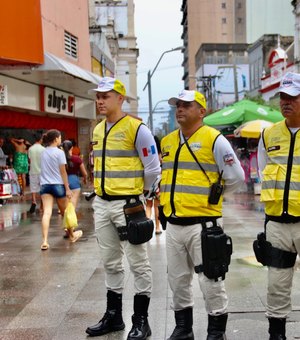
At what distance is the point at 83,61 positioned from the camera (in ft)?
61.2

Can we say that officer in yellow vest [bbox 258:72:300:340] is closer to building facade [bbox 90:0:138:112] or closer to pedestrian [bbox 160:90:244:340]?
pedestrian [bbox 160:90:244:340]

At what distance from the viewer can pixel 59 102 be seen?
16.8m

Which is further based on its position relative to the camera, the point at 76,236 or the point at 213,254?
the point at 76,236

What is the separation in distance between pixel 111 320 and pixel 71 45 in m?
14.6

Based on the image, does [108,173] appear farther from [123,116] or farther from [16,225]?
[16,225]

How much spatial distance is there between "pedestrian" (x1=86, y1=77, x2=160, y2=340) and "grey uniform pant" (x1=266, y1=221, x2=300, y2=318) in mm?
1008

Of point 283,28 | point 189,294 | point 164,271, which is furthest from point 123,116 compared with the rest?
point 283,28

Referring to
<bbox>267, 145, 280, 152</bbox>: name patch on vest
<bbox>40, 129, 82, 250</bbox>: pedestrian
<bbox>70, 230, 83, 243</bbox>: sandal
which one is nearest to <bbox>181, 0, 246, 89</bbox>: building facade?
<bbox>70, 230, 83, 243</bbox>: sandal

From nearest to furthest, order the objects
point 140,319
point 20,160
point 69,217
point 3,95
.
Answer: point 140,319 < point 69,217 < point 3,95 < point 20,160

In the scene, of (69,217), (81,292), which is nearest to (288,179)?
(81,292)

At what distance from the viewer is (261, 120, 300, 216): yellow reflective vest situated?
338 cm

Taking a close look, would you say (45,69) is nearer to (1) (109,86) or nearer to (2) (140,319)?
(1) (109,86)

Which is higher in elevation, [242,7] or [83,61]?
[242,7]

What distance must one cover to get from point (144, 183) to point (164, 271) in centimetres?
205
